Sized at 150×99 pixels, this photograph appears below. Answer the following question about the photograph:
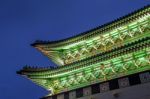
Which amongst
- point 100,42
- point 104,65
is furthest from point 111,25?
point 104,65

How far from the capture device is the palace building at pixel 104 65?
13789 millimetres

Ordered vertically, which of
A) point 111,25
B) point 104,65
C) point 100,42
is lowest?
point 104,65

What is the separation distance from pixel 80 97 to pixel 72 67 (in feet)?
7.69

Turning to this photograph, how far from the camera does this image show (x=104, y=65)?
599 inches

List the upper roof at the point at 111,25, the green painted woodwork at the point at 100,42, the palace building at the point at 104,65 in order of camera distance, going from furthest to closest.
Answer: the green painted woodwork at the point at 100,42 < the upper roof at the point at 111,25 < the palace building at the point at 104,65

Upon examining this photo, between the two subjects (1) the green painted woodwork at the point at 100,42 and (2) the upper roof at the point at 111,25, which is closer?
(2) the upper roof at the point at 111,25

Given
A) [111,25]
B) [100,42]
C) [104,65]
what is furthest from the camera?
[100,42]

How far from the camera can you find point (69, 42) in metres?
18.7

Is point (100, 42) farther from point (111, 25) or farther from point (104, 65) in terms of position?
point (104, 65)

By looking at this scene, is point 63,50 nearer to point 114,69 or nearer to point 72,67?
point 72,67

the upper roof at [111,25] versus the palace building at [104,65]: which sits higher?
the upper roof at [111,25]

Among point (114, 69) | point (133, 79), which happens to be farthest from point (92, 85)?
point (133, 79)

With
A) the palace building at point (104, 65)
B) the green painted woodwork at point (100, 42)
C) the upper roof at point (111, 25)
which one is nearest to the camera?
the palace building at point (104, 65)

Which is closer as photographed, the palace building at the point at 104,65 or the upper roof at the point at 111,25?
the palace building at the point at 104,65
